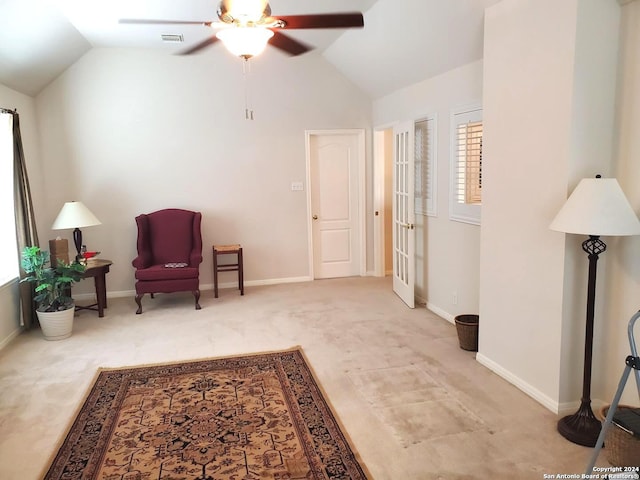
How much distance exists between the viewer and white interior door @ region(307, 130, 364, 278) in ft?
22.2

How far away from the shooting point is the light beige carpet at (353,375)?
2680 mm

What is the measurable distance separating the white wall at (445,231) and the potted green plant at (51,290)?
11.5 feet

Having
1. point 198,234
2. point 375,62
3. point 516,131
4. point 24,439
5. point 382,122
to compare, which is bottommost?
point 24,439

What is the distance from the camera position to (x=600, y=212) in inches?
100

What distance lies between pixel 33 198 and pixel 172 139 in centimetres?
169

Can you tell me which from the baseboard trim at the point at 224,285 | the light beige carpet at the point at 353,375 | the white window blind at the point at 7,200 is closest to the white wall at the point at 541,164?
the light beige carpet at the point at 353,375

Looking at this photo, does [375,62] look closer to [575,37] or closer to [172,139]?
[172,139]

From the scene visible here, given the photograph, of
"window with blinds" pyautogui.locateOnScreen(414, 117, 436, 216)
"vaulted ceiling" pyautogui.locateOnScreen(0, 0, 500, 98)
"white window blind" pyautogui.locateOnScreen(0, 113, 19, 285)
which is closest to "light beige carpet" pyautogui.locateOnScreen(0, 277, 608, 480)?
"white window blind" pyautogui.locateOnScreen(0, 113, 19, 285)

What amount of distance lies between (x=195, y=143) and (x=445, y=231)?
3286 mm

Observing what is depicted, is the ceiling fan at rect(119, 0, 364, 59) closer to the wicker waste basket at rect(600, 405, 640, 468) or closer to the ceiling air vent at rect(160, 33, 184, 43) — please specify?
the wicker waste basket at rect(600, 405, 640, 468)

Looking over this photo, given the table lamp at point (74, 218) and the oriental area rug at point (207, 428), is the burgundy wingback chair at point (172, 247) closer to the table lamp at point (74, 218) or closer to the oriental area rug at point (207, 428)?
the table lamp at point (74, 218)

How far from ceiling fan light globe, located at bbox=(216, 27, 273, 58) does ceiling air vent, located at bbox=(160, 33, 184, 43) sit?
3.05m

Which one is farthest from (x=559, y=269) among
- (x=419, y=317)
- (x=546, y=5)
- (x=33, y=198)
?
(x=33, y=198)

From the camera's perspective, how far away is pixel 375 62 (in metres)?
5.61
